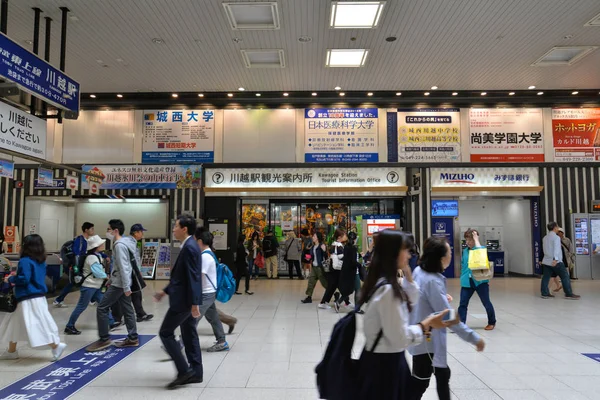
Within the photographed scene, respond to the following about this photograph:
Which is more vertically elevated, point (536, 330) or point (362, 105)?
point (362, 105)

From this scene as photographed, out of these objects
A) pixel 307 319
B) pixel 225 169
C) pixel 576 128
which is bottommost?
pixel 307 319

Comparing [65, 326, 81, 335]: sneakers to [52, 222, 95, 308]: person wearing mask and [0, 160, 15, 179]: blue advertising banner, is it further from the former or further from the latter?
[0, 160, 15, 179]: blue advertising banner

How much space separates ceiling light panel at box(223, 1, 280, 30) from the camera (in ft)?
22.9

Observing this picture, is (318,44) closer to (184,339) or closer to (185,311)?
(185,311)

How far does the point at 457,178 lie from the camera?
467 inches

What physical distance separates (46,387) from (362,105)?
10379 millimetres

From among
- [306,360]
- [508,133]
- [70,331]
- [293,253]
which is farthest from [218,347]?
[508,133]

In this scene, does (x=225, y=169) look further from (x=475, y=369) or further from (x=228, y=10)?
(x=475, y=369)

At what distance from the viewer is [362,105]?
39.3ft

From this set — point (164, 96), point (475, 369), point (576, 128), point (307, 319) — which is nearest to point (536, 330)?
point (475, 369)

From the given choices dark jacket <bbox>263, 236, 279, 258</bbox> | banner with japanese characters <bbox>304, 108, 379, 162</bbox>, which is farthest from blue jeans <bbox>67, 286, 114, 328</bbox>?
banner with japanese characters <bbox>304, 108, 379, 162</bbox>

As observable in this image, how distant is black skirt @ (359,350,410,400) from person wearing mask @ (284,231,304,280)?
397 inches

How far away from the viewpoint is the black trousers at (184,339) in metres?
3.51

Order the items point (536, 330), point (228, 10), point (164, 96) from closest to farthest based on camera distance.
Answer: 1. point (536, 330)
2. point (228, 10)
3. point (164, 96)
